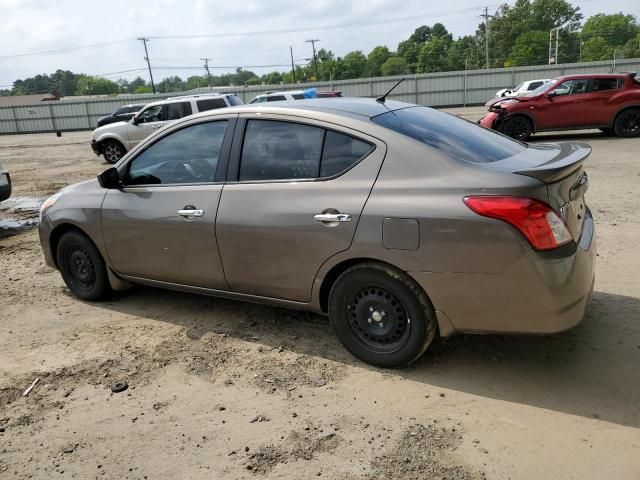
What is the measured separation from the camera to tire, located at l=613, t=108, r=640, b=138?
14.2m

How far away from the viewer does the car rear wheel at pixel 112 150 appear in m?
16.1

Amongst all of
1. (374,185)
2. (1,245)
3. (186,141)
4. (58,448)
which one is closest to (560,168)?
(374,185)

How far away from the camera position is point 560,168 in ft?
9.71

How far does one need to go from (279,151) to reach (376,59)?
13092 cm

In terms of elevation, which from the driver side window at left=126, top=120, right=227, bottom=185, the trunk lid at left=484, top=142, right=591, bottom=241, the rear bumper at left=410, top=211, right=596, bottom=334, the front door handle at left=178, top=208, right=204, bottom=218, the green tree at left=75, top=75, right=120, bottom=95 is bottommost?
the rear bumper at left=410, top=211, right=596, bottom=334

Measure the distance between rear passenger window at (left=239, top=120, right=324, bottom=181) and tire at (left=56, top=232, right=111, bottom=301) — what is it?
1.77 m

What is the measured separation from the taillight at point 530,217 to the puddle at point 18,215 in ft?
24.0

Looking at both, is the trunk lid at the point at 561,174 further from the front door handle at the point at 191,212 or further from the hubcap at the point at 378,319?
the front door handle at the point at 191,212

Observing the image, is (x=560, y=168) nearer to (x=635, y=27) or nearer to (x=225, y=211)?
(x=225, y=211)

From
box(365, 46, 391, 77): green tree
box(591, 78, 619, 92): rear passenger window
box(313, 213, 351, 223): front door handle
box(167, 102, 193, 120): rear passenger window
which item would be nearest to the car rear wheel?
box(167, 102, 193, 120): rear passenger window

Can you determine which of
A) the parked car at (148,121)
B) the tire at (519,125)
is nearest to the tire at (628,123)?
the tire at (519,125)

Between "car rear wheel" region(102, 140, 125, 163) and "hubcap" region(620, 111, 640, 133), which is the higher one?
"car rear wheel" region(102, 140, 125, 163)

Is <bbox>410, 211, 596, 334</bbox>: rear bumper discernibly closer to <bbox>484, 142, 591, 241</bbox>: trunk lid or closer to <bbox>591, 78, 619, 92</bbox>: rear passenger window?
<bbox>484, 142, 591, 241</bbox>: trunk lid

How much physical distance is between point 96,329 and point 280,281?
171cm
